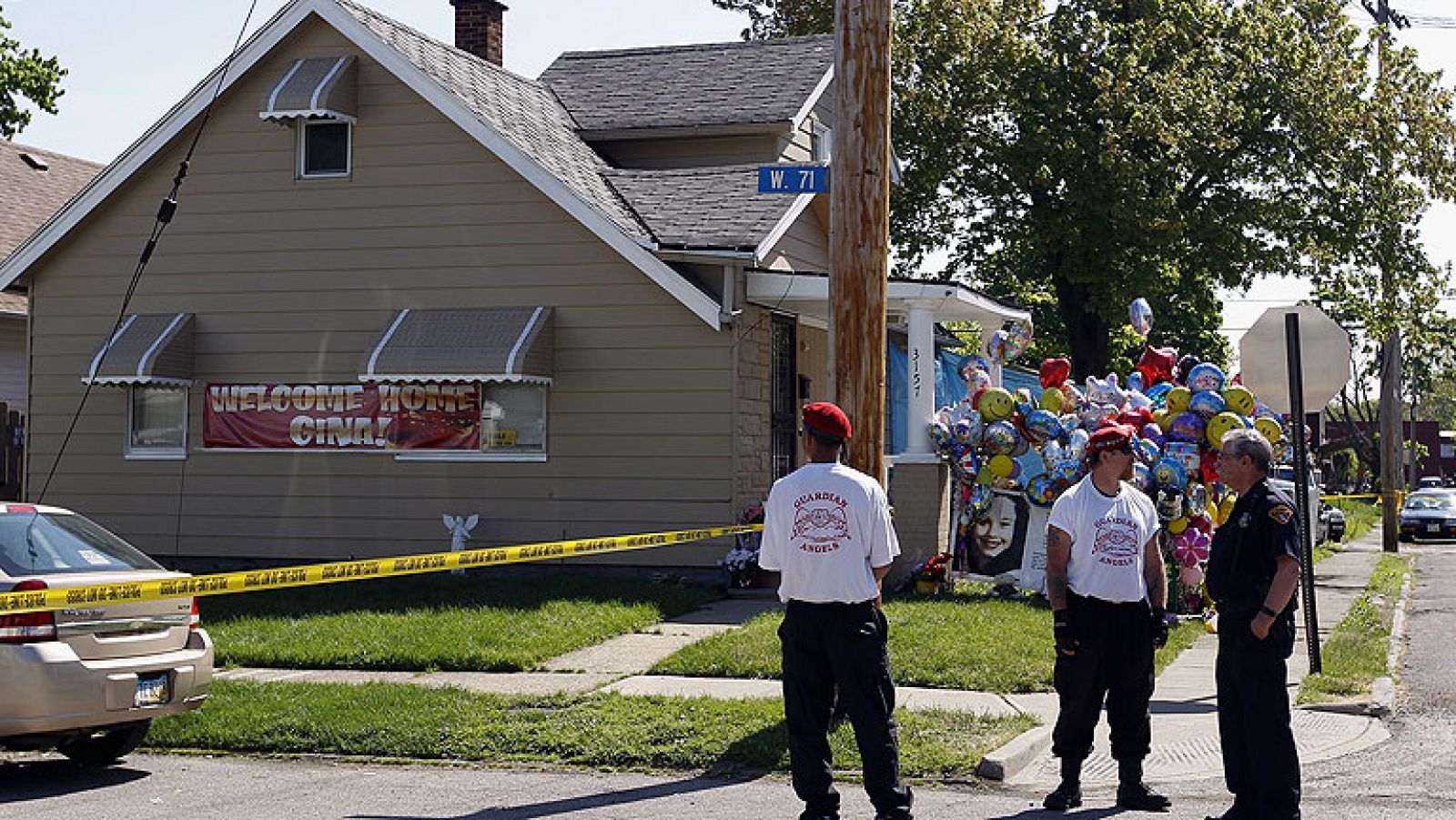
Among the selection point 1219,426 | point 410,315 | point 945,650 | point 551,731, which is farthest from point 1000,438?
point 551,731

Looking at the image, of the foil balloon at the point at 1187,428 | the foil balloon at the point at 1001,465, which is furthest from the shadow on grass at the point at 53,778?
the foil balloon at the point at 1187,428

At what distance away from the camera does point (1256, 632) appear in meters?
7.28

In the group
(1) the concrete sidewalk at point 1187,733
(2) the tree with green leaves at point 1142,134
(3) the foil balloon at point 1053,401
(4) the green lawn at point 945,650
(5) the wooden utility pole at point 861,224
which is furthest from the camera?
(2) the tree with green leaves at point 1142,134

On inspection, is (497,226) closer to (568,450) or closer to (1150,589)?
(568,450)

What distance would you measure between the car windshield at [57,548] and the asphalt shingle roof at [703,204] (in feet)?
27.1

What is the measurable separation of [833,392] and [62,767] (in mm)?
5027

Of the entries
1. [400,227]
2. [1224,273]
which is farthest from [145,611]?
[1224,273]

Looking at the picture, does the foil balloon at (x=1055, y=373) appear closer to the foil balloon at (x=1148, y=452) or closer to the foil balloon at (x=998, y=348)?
the foil balloon at (x=998, y=348)

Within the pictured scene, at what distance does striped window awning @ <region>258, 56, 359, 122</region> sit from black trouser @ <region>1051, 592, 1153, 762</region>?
1224cm

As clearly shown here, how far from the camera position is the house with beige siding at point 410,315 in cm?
1705

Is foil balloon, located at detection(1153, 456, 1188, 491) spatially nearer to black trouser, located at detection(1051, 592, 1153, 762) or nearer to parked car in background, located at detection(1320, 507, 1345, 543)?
black trouser, located at detection(1051, 592, 1153, 762)

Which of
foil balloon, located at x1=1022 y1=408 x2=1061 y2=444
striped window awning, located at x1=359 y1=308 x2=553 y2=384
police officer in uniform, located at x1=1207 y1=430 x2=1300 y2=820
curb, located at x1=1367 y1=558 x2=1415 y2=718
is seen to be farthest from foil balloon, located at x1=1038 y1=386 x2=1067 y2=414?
police officer in uniform, located at x1=1207 y1=430 x2=1300 y2=820

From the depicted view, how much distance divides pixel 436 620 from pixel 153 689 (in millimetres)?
4958

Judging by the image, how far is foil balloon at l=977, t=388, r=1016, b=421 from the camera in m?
15.6
